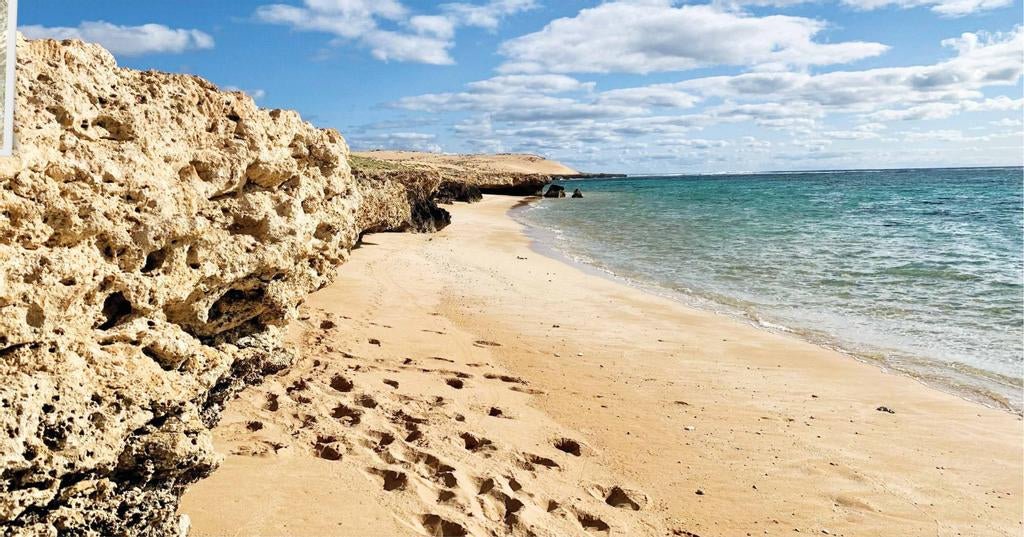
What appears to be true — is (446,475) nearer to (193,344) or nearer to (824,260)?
(193,344)

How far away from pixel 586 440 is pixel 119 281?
3.84 m

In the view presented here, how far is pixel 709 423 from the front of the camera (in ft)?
20.7

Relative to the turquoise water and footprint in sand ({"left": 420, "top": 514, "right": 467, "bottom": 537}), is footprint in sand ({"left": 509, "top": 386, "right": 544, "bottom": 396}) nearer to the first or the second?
footprint in sand ({"left": 420, "top": 514, "right": 467, "bottom": 537})

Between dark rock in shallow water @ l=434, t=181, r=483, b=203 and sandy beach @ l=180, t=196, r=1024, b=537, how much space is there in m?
31.9

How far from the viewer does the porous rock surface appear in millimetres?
2771

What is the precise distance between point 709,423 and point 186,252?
4.86 meters

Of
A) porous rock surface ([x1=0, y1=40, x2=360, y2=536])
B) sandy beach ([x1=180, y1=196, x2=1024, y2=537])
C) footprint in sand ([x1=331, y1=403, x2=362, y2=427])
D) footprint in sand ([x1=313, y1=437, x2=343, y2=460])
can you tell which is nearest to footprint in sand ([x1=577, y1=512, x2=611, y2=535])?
sandy beach ([x1=180, y1=196, x2=1024, y2=537])

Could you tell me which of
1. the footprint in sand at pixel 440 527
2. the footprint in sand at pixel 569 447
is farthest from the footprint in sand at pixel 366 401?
the footprint in sand at pixel 440 527

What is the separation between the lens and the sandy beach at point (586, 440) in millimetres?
4332

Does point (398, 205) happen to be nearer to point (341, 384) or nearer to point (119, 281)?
point (341, 384)

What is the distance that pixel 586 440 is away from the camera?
5.68 meters

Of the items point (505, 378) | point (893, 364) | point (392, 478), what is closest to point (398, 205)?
point (505, 378)

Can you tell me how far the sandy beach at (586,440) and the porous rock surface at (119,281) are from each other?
0.77 meters

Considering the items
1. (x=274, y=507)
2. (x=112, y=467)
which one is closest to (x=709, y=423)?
(x=274, y=507)
